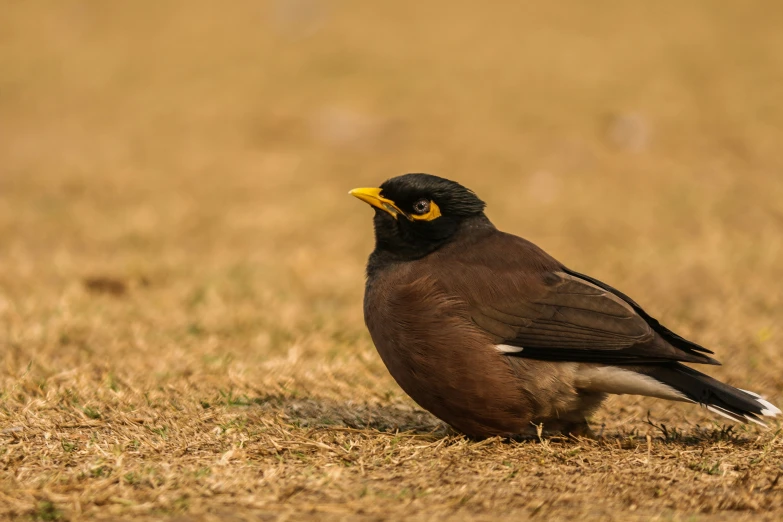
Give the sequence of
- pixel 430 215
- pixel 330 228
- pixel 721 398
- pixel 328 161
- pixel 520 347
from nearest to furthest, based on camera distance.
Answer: pixel 721 398
pixel 520 347
pixel 430 215
pixel 330 228
pixel 328 161

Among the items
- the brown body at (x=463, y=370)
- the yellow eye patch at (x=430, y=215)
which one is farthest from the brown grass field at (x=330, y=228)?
the yellow eye patch at (x=430, y=215)

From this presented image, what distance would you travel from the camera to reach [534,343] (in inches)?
195

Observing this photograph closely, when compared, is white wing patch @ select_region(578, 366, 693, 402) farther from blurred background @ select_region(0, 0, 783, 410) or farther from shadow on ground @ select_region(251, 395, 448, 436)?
blurred background @ select_region(0, 0, 783, 410)

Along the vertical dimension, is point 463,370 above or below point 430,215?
below

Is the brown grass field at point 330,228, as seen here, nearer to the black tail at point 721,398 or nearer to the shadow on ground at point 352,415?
the shadow on ground at point 352,415

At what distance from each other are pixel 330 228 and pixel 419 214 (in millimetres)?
6803

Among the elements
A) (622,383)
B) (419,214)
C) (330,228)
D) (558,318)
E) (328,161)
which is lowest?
(622,383)

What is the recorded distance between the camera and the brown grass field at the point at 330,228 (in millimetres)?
4379

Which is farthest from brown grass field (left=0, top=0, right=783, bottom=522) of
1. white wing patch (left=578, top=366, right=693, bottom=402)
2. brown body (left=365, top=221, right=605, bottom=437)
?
white wing patch (left=578, top=366, right=693, bottom=402)

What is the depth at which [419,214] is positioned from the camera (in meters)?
5.49

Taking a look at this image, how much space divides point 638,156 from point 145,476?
11.6 metres

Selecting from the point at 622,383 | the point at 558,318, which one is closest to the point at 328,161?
the point at 558,318

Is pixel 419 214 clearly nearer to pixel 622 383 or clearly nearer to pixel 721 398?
pixel 622 383

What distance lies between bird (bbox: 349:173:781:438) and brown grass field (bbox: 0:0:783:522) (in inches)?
9.2
